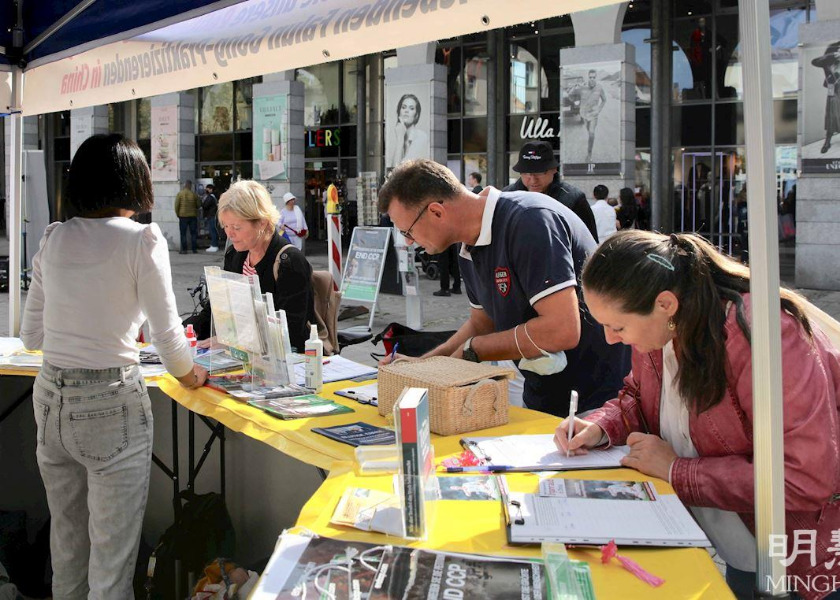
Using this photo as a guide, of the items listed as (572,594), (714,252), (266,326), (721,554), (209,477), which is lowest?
(209,477)

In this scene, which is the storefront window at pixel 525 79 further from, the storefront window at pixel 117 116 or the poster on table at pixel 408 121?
the storefront window at pixel 117 116

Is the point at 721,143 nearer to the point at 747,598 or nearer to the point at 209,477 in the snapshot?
the point at 209,477

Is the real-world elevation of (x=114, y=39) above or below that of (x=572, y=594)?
above

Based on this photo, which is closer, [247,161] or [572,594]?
[572,594]

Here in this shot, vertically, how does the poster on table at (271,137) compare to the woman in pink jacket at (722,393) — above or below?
above

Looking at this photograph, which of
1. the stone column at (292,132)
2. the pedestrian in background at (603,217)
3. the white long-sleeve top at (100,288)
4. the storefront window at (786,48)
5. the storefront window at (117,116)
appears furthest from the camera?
the storefront window at (117,116)

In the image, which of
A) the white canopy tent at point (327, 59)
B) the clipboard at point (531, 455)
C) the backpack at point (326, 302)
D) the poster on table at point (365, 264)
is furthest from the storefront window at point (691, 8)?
the clipboard at point (531, 455)

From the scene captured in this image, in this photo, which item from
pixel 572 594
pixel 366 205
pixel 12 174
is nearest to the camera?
pixel 572 594

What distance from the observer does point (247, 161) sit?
24.7 m

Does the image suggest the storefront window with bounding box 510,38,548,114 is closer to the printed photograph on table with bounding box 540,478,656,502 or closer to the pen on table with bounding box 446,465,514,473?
the pen on table with bounding box 446,465,514,473

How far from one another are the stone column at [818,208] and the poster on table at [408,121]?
770 centimetres

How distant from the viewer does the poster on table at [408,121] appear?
18219 millimetres

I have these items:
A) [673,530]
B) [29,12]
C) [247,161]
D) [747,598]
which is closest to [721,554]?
[747,598]

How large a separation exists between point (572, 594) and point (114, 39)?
4.09 m
